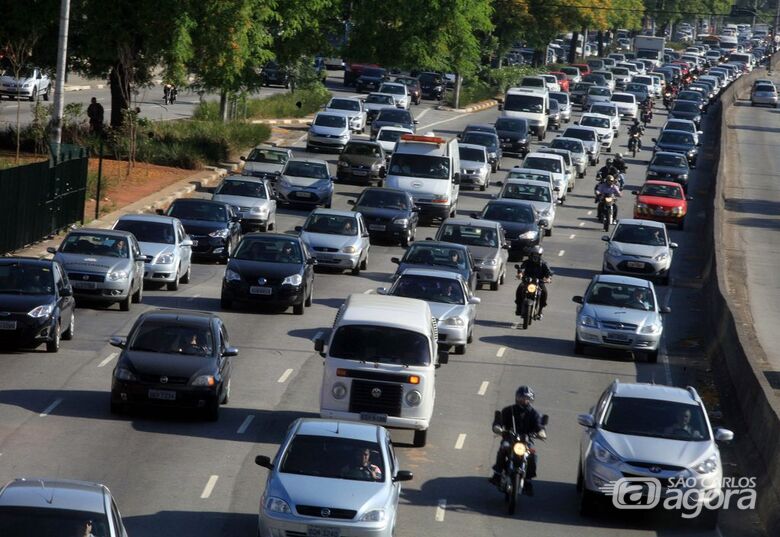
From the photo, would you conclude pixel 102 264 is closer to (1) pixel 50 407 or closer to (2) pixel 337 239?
(1) pixel 50 407

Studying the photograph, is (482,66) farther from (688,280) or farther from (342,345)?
(342,345)

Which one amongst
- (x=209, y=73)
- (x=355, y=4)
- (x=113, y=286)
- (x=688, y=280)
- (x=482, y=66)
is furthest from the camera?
(x=482, y=66)

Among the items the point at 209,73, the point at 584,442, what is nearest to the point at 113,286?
the point at 584,442

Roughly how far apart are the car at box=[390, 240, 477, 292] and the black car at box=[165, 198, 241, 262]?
5.43 metres

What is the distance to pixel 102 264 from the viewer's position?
30.4 metres

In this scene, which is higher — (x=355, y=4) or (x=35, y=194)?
(x=355, y=4)

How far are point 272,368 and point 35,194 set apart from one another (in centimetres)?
1294

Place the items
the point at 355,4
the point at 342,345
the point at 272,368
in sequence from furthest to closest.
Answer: the point at 355,4, the point at 272,368, the point at 342,345

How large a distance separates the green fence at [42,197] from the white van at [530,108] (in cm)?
3415

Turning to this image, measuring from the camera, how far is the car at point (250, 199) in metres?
42.7

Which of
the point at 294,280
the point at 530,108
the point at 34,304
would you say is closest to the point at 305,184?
the point at 294,280

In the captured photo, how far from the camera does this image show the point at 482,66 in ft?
336

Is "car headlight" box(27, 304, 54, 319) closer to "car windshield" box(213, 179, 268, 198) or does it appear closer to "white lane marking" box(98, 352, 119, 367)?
"white lane marking" box(98, 352, 119, 367)

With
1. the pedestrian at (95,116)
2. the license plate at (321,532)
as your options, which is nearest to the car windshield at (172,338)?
the license plate at (321,532)
